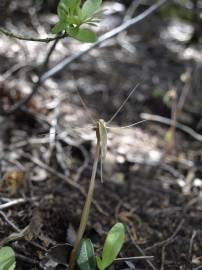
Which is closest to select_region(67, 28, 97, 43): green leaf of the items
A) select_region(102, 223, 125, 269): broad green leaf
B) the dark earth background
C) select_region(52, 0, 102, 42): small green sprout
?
select_region(52, 0, 102, 42): small green sprout

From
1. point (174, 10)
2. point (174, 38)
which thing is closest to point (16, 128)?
point (174, 38)

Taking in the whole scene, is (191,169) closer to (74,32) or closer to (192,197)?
(192,197)

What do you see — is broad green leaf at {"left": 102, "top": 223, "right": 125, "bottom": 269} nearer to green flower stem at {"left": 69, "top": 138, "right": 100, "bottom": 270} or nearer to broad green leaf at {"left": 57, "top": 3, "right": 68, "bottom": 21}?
green flower stem at {"left": 69, "top": 138, "right": 100, "bottom": 270}

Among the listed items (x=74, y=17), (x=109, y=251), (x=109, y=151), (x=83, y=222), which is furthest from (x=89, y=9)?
(x=109, y=151)

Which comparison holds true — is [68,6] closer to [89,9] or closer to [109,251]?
[89,9]

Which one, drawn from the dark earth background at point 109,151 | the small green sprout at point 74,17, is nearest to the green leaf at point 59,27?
the small green sprout at point 74,17

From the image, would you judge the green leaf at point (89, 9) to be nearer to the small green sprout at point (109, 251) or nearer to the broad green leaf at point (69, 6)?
the broad green leaf at point (69, 6)

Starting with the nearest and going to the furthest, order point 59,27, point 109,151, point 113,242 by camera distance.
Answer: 1. point 59,27
2. point 113,242
3. point 109,151
